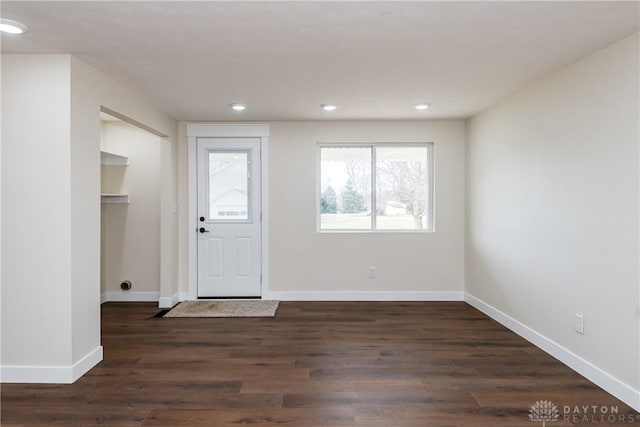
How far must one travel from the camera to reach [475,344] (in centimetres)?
329

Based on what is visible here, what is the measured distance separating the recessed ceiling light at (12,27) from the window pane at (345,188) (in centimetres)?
322

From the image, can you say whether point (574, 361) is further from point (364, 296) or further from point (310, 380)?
point (364, 296)

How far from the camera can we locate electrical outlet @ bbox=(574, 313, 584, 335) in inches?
107

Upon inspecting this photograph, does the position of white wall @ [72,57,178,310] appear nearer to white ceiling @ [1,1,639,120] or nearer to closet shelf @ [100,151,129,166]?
white ceiling @ [1,1,639,120]

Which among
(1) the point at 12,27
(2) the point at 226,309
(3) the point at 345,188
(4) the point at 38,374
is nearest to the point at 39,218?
(4) the point at 38,374

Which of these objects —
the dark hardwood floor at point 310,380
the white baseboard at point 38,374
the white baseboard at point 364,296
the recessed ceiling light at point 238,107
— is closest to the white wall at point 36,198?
the white baseboard at point 38,374

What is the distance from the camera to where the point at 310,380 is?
2611 mm

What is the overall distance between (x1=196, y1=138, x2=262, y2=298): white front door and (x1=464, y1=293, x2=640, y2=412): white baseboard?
2830mm

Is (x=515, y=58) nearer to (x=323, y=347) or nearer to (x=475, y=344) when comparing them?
(x=475, y=344)

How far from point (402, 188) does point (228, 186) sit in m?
2.23

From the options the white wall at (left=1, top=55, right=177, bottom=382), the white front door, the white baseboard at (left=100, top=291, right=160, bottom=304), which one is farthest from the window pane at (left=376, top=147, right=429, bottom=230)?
the white wall at (left=1, top=55, right=177, bottom=382)

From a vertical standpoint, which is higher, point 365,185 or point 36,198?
point 365,185

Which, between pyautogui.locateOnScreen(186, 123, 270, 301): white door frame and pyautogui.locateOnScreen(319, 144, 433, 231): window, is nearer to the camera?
pyautogui.locateOnScreen(186, 123, 270, 301): white door frame

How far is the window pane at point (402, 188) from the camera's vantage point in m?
4.89
